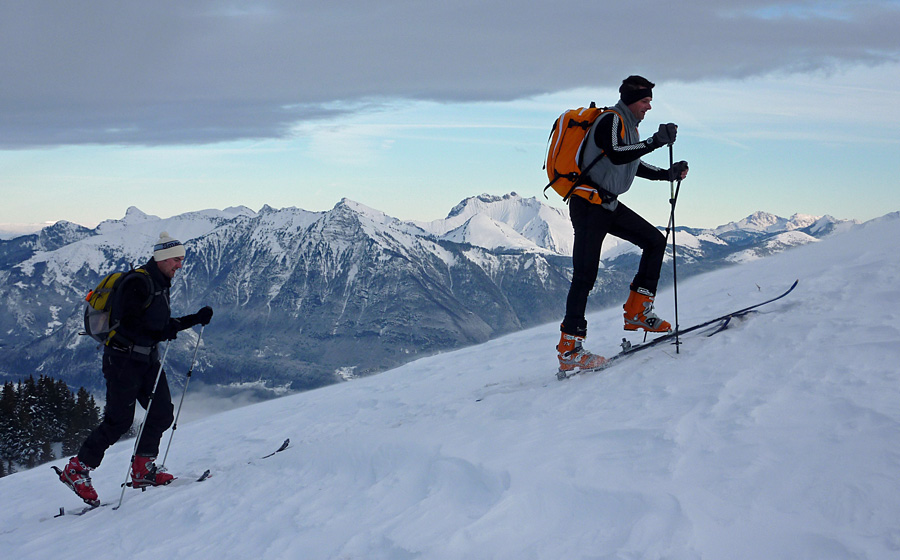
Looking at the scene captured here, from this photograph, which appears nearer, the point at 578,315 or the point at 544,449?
the point at 544,449

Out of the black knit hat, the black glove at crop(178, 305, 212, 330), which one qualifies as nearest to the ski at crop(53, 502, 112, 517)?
the black glove at crop(178, 305, 212, 330)

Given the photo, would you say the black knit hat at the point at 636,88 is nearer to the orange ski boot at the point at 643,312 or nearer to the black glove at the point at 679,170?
the black glove at the point at 679,170

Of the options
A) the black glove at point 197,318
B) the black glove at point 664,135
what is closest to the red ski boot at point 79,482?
the black glove at point 197,318

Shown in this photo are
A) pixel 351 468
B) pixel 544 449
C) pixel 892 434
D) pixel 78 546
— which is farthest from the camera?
pixel 351 468

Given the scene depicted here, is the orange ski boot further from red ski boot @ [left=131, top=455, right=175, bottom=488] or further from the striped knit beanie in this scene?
red ski boot @ [left=131, top=455, right=175, bottom=488]

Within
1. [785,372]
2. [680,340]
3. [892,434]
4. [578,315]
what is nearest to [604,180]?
[578,315]

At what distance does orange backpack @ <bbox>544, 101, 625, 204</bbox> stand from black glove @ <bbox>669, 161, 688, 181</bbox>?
115 centimetres

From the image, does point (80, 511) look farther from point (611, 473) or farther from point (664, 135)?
point (664, 135)

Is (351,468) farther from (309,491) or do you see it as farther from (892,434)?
(892,434)

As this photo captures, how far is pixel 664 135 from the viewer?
25.2 feet

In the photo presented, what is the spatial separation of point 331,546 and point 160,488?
460cm

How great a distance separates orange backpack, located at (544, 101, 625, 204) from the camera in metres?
8.12

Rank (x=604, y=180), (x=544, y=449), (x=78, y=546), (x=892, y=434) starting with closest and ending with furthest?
(x=892, y=434)
(x=544, y=449)
(x=78, y=546)
(x=604, y=180)

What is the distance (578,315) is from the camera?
8828mm
